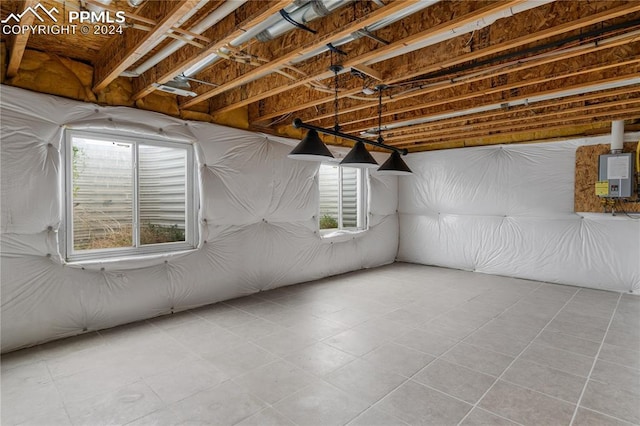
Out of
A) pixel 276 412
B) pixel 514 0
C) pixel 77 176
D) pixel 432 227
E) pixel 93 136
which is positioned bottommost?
pixel 276 412

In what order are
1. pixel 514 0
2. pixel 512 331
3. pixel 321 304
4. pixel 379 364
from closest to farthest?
pixel 514 0 < pixel 379 364 < pixel 512 331 < pixel 321 304

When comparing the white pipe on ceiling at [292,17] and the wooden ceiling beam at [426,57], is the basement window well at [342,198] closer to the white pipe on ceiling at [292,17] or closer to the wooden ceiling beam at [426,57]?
the wooden ceiling beam at [426,57]

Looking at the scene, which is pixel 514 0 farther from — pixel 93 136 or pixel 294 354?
pixel 93 136

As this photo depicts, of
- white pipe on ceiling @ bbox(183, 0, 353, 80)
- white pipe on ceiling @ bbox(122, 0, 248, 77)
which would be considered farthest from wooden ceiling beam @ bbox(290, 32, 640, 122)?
white pipe on ceiling @ bbox(122, 0, 248, 77)

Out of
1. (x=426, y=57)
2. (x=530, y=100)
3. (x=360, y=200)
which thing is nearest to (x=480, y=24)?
(x=426, y=57)

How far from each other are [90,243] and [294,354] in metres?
2.42

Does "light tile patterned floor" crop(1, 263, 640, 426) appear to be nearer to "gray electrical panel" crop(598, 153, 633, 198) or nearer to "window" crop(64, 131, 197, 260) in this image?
"window" crop(64, 131, 197, 260)

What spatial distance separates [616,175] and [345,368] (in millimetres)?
4633

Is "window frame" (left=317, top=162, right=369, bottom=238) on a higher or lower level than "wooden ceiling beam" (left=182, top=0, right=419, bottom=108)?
lower

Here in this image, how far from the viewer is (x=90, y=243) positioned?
3.53m

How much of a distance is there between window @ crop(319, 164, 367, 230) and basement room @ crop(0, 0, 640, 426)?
0.77 metres

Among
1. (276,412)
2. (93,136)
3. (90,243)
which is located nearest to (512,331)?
(276,412)

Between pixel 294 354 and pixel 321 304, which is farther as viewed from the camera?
pixel 321 304

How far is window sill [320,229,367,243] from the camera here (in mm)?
5827
